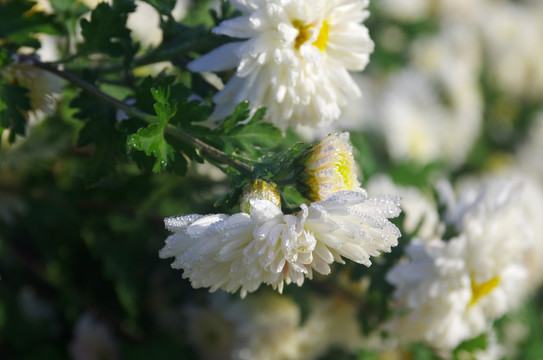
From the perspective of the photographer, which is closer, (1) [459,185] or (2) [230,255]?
(2) [230,255]

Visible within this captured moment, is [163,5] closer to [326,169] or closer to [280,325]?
[326,169]

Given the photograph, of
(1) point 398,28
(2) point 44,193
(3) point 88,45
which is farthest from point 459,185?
(3) point 88,45

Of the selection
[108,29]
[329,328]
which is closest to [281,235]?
[108,29]

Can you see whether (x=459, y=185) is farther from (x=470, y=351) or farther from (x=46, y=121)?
(x=46, y=121)

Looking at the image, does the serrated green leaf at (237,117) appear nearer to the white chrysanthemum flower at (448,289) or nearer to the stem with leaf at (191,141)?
the stem with leaf at (191,141)

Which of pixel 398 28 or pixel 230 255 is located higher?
pixel 230 255

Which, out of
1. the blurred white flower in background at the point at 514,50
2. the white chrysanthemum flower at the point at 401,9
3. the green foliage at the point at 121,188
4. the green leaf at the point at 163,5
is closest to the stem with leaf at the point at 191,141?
the green foliage at the point at 121,188

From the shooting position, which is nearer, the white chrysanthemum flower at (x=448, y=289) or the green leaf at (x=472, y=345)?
the white chrysanthemum flower at (x=448, y=289)
